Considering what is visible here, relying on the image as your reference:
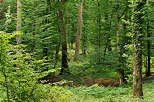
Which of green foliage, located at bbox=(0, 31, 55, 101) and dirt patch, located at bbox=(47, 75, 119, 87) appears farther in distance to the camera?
dirt patch, located at bbox=(47, 75, 119, 87)

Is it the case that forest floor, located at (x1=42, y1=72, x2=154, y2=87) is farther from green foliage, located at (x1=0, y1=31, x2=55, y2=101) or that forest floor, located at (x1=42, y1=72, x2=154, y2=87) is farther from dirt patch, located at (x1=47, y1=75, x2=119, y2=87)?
green foliage, located at (x1=0, y1=31, x2=55, y2=101)

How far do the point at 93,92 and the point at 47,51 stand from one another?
4.91 meters

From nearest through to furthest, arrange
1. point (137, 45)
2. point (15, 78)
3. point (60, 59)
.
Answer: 1. point (15, 78)
2. point (137, 45)
3. point (60, 59)

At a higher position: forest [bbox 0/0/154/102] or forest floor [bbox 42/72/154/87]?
forest [bbox 0/0/154/102]

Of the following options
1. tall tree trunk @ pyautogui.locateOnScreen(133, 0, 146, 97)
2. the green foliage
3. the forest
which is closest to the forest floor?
the forest

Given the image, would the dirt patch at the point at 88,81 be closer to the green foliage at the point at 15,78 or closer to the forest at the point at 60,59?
the forest at the point at 60,59

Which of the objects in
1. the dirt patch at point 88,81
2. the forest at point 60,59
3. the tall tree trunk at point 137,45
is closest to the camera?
the forest at point 60,59

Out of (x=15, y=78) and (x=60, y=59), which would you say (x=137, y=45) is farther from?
(x=60, y=59)

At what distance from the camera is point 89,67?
40.5 feet

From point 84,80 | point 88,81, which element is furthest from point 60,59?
point 88,81

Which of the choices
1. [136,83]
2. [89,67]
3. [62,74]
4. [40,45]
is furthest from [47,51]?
[136,83]

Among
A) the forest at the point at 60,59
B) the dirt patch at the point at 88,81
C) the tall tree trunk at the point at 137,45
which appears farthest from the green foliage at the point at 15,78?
the dirt patch at the point at 88,81

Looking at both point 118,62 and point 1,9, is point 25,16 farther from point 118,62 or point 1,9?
point 118,62

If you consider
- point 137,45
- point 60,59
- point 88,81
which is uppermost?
point 137,45
